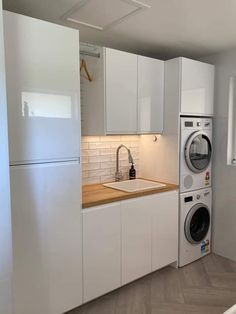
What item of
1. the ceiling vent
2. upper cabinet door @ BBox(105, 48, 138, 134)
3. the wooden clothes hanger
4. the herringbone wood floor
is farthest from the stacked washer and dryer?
the ceiling vent

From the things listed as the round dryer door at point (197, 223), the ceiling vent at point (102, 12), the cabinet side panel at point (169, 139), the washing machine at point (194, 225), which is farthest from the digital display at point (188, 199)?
the ceiling vent at point (102, 12)

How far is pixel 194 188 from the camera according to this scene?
2.88 metres

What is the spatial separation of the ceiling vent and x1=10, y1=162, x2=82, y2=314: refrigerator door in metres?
1.11

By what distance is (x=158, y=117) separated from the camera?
276cm

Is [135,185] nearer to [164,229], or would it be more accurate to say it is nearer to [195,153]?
[164,229]

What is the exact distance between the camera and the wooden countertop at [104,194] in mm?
2137

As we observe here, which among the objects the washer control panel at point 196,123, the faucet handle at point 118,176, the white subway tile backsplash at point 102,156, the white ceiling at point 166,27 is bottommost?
the faucet handle at point 118,176

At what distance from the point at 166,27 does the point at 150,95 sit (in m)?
0.65

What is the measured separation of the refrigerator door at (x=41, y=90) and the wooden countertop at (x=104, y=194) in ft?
1.40

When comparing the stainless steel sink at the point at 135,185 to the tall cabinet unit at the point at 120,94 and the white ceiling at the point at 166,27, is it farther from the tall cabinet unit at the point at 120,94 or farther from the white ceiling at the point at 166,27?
the white ceiling at the point at 166,27

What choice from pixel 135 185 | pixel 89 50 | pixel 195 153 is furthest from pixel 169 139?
pixel 89 50

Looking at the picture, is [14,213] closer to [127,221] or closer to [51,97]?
[51,97]

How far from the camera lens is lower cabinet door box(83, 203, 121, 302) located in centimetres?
209

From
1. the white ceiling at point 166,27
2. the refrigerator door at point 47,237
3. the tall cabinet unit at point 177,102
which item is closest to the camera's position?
the refrigerator door at point 47,237
